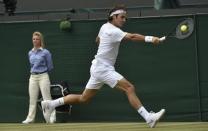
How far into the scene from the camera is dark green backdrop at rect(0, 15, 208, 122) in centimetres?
1291

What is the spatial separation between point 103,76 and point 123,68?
3.13 metres

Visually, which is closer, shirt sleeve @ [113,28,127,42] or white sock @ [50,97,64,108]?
shirt sleeve @ [113,28,127,42]

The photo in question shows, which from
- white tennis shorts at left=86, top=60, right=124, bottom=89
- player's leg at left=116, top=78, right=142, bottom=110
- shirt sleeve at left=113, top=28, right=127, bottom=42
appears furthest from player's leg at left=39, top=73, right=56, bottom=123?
shirt sleeve at left=113, top=28, right=127, bottom=42

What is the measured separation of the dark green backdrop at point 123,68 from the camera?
12914 millimetres

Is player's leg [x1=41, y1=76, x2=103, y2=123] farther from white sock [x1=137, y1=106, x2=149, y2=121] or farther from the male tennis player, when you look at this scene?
white sock [x1=137, y1=106, x2=149, y2=121]

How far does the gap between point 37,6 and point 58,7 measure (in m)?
0.59

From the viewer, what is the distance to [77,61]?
13.8 meters

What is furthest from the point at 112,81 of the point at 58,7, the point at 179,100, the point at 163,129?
the point at 58,7

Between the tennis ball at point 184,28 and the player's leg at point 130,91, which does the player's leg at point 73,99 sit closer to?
the player's leg at point 130,91

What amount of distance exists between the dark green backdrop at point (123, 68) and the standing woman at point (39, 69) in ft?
1.77

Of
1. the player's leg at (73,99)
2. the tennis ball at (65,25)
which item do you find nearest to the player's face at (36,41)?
the tennis ball at (65,25)

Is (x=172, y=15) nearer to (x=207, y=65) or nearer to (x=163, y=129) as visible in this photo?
(x=207, y=65)

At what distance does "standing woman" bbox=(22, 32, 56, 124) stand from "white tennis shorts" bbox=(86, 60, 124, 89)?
9.73 feet

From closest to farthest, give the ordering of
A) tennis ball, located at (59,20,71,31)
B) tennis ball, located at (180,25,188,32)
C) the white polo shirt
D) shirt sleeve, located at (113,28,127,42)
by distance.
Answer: shirt sleeve, located at (113,28,127,42) < the white polo shirt < tennis ball, located at (180,25,188,32) < tennis ball, located at (59,20,71,31)
